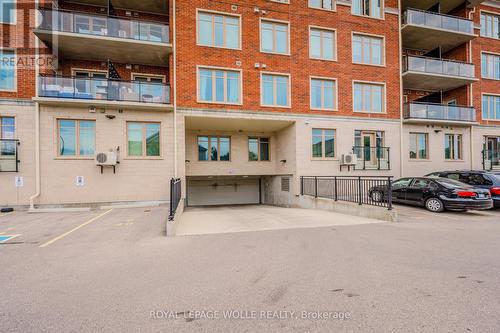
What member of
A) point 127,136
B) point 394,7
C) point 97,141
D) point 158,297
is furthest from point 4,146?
point 394,7

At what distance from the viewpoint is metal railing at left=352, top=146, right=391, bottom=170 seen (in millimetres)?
14953

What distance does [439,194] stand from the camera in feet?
31.7

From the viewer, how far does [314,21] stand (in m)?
14.4

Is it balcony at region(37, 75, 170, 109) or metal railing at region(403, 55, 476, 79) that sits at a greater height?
metal railing at region(403, 55, 476, 79)

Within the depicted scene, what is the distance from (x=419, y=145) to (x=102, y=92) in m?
18.3

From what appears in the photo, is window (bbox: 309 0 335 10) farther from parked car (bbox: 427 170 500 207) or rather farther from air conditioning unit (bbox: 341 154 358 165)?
parked car (bbox: 427 170 500 207)

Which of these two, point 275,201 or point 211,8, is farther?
point 275,201

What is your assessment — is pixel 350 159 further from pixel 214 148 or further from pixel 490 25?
pixel 490 25

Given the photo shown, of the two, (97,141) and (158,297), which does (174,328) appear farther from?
(97,141)

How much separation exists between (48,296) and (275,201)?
13.9 metres

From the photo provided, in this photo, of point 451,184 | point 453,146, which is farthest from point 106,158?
point 453,146

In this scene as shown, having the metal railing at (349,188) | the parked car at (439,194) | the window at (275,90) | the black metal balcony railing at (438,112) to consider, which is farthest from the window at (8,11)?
the black metal balcony railing at (438,112)

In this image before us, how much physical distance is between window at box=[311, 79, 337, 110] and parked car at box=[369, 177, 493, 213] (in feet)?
19.0

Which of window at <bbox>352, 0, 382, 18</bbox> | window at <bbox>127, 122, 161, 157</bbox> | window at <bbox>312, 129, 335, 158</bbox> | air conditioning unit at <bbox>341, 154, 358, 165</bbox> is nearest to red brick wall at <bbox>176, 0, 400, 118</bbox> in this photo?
window at <bbox>352, 0, 382, 18</bbox>
